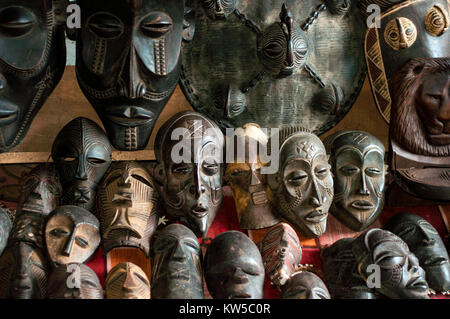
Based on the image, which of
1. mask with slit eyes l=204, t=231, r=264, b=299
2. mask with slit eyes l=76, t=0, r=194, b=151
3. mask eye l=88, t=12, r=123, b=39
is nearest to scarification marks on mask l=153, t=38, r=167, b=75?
mask with slit eyes l=76, t=0, r=194, b=151

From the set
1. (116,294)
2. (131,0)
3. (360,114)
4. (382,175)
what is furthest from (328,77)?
(116,294)

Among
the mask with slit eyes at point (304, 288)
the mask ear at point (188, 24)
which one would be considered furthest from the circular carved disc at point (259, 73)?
the mask with slit eyes at point (304, 288)

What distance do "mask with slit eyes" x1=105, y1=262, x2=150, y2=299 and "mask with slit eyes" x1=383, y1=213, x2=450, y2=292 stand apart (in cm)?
108

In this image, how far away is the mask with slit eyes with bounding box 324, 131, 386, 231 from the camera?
328 centimetres

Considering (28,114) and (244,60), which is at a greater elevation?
(244,60)

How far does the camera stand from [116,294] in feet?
9.05

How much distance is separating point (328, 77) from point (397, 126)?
1.37 feet

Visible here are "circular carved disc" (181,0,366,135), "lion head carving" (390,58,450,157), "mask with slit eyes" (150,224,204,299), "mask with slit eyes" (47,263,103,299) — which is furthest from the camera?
"circular carved disc" (181,0,366,135)

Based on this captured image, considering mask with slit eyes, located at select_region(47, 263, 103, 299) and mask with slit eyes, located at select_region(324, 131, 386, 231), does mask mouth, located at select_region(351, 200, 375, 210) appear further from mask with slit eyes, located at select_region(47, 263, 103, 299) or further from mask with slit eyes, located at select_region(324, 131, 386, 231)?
mask with slit eyes, located at select_region(47, 263, 103, 299)

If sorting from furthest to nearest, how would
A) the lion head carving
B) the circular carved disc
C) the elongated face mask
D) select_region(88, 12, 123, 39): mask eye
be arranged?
the circular carved disc → the lion head carving → select_region(88, 12, 123, 39): mask eye → the elongated face mask

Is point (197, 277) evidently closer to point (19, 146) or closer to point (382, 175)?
point (382, 175)

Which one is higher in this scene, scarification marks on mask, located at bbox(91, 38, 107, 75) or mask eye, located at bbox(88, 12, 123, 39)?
mask eye, located at bbox(88, 12, 123, 39)
